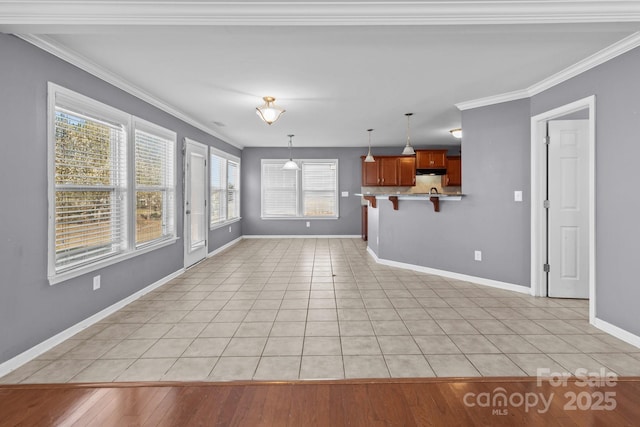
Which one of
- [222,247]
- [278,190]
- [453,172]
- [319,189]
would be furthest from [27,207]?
[453,172]

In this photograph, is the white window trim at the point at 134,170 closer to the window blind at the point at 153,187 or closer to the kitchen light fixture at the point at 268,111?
the window blind at the point at 153,187

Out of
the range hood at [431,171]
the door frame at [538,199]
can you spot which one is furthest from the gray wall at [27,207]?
the range hood at [431,171]

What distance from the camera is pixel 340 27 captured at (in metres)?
2.15

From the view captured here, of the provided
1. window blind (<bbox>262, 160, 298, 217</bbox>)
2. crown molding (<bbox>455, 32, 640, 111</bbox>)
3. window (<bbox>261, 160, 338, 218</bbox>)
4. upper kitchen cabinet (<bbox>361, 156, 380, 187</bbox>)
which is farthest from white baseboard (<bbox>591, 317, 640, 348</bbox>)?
window blind (<bbox>262, 160, 298, 217</bbox>)

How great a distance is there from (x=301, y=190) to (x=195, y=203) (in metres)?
3.38

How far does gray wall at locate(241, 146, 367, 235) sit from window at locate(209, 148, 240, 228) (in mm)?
372

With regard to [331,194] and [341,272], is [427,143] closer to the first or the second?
[331,194]

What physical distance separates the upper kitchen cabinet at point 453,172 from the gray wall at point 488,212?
11.6 feet

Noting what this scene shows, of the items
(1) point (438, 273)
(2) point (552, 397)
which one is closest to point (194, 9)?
(2) point (552, 397)

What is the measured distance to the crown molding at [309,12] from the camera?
6.70 ft

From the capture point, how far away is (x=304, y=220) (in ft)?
28.0

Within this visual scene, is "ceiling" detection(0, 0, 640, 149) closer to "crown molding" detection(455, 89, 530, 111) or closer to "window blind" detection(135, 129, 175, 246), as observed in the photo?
"crown molding" detection(455, 89, 530, 111)

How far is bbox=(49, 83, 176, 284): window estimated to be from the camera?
2686 millimetres

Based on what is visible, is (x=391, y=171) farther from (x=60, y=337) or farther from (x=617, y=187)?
(x=60, y=337)
